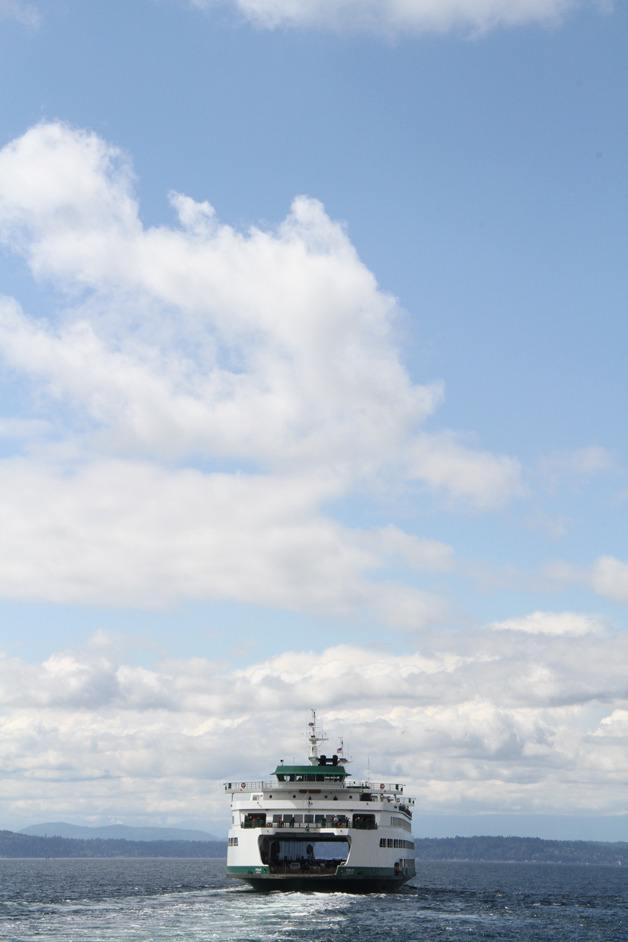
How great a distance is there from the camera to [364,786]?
8844cm

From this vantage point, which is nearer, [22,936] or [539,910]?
[22,936]

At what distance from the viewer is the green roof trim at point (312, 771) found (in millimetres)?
87562

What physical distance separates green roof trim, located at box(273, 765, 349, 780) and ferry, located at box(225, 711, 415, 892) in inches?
3.4

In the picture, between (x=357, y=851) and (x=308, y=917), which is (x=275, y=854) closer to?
(x=357, y=851)

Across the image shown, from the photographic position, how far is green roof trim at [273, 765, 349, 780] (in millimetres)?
87562

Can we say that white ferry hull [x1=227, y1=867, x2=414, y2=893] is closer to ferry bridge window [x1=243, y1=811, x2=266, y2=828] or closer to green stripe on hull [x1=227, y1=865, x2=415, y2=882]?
green stripe on hull [x1=227, y1=865, x2=415, y2=882]

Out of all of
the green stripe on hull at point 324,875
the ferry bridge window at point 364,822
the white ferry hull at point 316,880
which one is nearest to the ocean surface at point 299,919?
the white ferry hull at point 316,880

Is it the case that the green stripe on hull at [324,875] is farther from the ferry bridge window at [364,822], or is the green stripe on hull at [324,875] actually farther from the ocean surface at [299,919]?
the ferry bridge window at [364,822]

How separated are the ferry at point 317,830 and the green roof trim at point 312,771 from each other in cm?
9

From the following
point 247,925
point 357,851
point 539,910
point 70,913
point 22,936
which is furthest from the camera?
point 539,910

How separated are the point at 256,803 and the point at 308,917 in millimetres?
19613

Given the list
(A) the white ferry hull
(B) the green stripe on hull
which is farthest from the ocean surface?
(B) the green stripe on hull

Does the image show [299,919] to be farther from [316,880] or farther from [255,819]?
[255,819]

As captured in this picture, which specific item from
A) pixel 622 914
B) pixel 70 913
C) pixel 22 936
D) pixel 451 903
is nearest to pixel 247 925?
pixel 22 936
